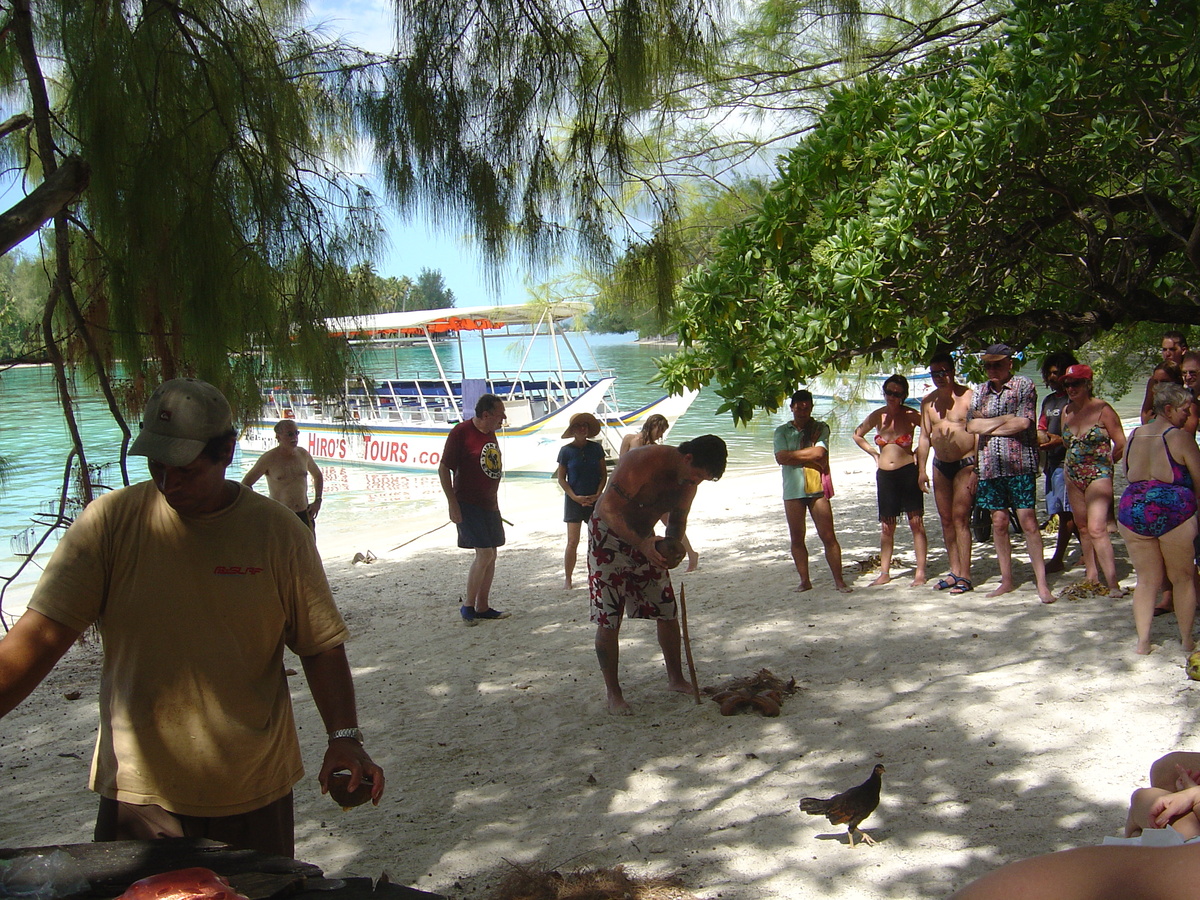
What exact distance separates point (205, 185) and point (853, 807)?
351 cm

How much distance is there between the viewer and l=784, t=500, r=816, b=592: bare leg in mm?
7094

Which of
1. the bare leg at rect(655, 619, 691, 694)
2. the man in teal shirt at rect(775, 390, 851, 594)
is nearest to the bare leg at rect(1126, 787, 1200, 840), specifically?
the bare leg at rect(655, 619, 691, 694)

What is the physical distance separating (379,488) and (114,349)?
16.0m

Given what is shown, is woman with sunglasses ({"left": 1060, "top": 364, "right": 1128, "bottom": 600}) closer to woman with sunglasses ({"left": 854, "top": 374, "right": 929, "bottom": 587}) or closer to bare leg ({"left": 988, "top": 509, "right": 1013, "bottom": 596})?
bare leg ({"left": 988, "top": 509, "right": 1013, "bottom": 596})

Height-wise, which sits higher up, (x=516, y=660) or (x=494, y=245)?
(x=494, y=245)

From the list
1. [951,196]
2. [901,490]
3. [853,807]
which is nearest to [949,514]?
[901,490]

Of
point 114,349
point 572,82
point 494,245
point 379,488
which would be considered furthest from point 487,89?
point 379,488

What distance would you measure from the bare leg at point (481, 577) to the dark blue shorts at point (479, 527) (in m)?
0.07

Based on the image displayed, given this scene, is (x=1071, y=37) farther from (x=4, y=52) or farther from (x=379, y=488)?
(x=379, y=488)

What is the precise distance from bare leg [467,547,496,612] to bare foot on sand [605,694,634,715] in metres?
2.25

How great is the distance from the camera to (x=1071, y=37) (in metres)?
4.60

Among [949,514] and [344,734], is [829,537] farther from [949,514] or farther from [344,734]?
[344,734]

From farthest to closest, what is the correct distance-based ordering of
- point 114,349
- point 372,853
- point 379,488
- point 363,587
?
point 379,488
point 363,587
point 114,349
point 372,853

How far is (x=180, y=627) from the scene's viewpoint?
222 cm
